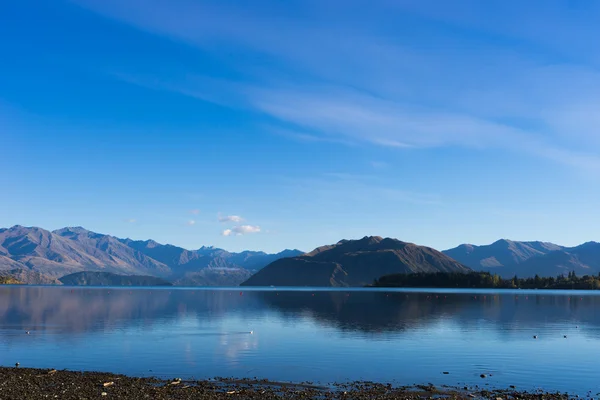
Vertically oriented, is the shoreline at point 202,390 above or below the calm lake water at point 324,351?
above

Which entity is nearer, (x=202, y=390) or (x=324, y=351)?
(x=202, y=390)

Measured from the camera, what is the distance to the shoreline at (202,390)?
46469 millimetres

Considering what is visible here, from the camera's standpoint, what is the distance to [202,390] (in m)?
49.1

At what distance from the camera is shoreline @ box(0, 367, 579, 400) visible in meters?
46.5

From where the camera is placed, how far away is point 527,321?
134750mm

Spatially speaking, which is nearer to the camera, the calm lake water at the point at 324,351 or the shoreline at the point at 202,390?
the shoreline at the point at 202,390

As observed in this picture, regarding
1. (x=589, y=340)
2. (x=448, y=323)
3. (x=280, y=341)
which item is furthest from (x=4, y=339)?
(x=589, y=340)

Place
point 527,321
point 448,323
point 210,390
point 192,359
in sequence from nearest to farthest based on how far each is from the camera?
point 210,390, point 192,359, point 448,323, point 527,321

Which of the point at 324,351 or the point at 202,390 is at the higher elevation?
the point at 202,390

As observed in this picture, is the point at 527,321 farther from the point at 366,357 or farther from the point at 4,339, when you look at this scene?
the point at 4,339

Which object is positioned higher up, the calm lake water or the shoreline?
the shoreline

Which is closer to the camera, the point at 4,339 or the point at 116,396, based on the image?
the point at 116,396

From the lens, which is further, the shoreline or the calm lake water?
the calm lake water

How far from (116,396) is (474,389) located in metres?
32.5
